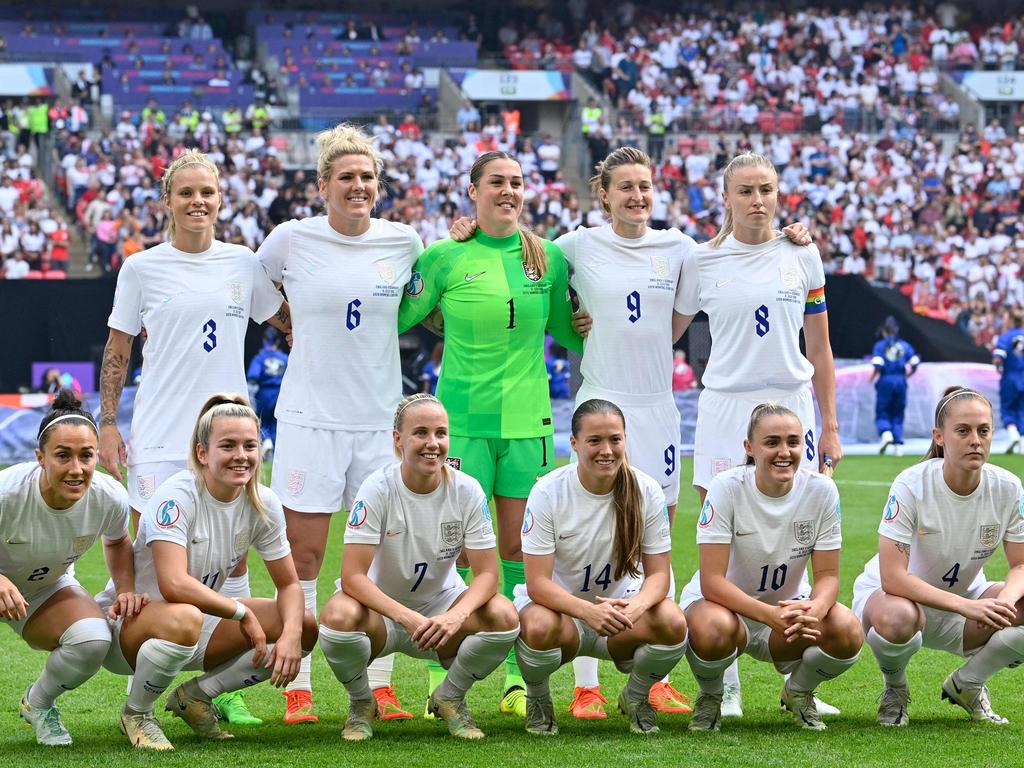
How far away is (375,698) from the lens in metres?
5.23

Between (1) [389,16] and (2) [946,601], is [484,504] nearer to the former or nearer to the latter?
(2) [946,601]

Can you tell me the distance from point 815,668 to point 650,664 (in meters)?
0.60

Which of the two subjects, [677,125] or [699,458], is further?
[677,125]

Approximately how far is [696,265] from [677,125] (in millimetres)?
23908

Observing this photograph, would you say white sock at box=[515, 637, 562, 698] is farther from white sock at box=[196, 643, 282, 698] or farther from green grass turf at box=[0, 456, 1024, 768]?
white sock at box=[196, 643, 282, 698]

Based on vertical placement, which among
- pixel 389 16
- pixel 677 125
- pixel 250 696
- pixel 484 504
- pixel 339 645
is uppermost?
pixel 389 16

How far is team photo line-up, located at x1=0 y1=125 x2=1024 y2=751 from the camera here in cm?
485

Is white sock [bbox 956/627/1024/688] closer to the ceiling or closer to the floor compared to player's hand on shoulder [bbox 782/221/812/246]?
closer to the floor

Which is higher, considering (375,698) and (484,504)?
(484,504)

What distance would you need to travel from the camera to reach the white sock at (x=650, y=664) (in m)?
4.91

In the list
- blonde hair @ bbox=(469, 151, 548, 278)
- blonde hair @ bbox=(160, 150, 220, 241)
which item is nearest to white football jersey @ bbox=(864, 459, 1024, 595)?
blonde hair @ bbox=(469, 151, 548, 278)

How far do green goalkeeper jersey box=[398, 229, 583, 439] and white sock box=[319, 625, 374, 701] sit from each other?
3.66 feet

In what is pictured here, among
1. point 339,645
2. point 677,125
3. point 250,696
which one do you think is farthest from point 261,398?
point 677,125

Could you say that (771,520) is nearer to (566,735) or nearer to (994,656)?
(994,656)
